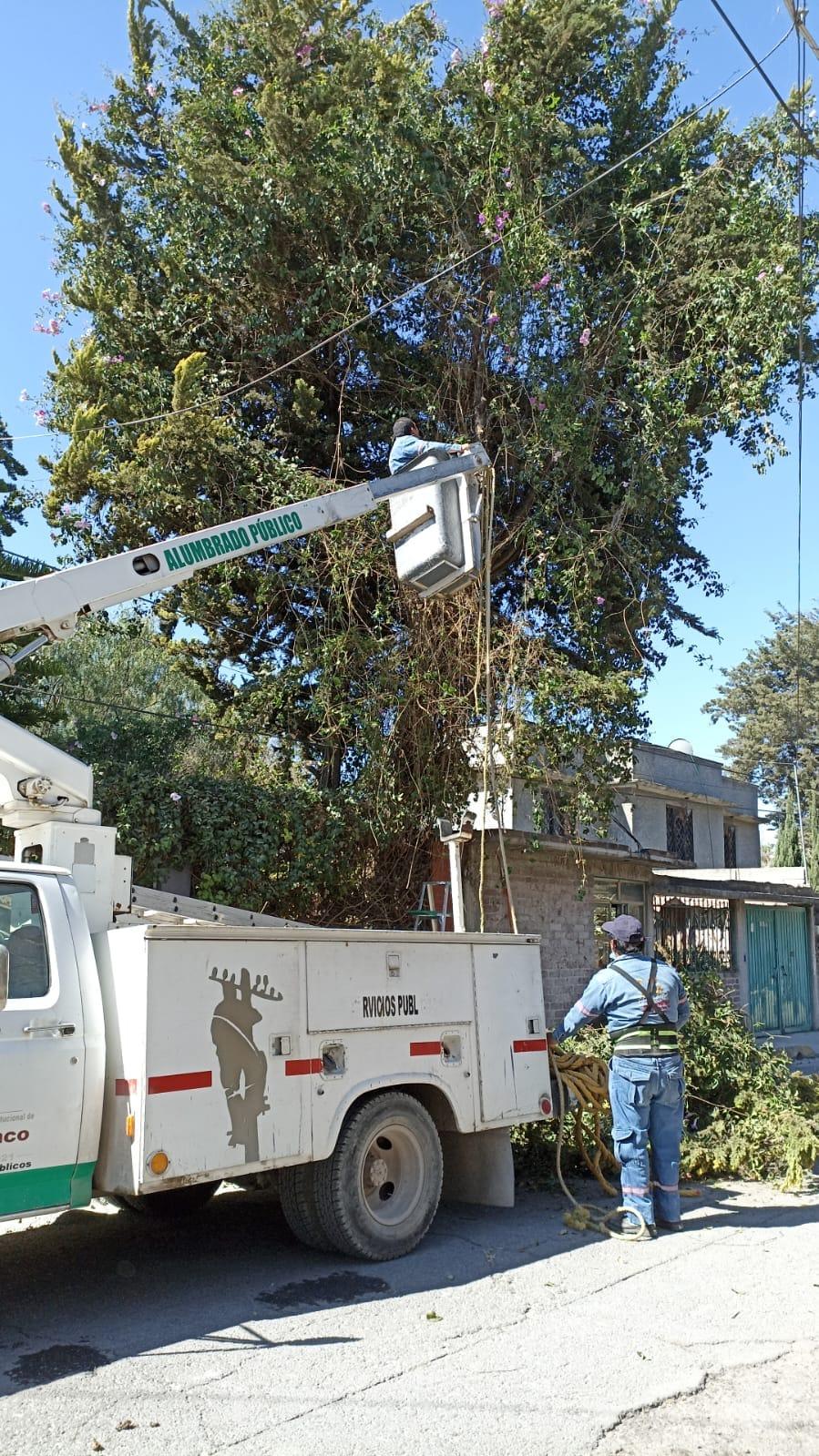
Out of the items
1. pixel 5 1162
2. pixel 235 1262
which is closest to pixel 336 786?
pixel 235 1262

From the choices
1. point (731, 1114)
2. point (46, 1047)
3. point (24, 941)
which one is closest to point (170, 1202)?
point (46, 1047)

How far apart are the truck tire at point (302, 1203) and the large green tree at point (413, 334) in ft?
21.0

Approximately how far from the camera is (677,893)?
64.9 feet

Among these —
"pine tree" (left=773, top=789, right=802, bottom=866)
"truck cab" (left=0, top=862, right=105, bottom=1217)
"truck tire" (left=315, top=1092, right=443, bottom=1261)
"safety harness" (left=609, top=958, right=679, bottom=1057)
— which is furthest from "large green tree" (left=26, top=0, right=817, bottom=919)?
"pine tree" (left=773, top=789, right=802, bottom=866)

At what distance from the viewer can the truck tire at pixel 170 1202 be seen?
7.24m

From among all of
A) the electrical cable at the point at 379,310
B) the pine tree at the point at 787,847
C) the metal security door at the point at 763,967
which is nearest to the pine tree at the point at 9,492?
the electrical cable at the point at 379,310

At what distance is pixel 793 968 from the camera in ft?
79.3

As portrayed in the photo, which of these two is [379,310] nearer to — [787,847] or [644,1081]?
[644,1081]

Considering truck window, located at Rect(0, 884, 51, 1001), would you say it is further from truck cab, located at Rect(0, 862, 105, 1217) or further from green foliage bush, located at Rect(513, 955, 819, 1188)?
green foliage bush, located at Rect(513, 955, 819, 1188)

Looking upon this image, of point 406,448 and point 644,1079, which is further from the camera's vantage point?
point 406,448

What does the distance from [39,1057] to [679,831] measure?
91.5ft

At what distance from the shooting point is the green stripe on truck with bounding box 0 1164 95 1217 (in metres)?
4.87

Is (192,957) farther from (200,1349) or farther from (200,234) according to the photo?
(200,234)

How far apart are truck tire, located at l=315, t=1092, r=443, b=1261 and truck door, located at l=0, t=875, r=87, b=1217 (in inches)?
57.8
